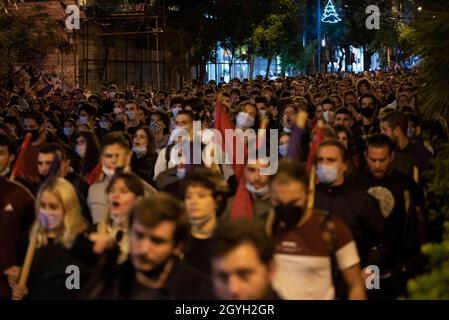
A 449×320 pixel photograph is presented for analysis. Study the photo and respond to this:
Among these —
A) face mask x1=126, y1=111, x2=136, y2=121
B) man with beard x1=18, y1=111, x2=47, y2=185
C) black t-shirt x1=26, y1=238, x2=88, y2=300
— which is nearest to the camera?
black t-shirt x1=26, y1=238, x2=88, y2=300

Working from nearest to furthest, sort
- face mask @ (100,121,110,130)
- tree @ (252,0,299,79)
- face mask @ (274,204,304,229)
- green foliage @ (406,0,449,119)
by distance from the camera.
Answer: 1. face mask @ (274,204,304,229)
2. green foliage @ (406,0,449,119)
3. face mask @ (100,121,110,130)
4. tree @ (252,0,299,79)

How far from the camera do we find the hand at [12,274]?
6348 millimetres

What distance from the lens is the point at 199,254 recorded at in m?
5.59

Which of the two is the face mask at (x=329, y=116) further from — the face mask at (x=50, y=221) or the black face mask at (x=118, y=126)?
the face mask at (x=50, y=221)

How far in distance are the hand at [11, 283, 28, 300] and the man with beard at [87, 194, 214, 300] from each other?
1396 mm

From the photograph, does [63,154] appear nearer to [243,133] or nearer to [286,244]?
[243,133]

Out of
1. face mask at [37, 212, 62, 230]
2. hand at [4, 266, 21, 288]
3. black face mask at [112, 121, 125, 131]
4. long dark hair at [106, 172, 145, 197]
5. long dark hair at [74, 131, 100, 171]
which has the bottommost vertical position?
hand at [4, 266, 21, 288]

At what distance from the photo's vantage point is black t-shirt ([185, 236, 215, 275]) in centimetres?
538

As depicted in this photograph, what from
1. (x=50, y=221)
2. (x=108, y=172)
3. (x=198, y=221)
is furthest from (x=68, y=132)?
(x=198, y=221)

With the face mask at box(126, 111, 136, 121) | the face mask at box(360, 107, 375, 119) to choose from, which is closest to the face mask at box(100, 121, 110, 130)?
the face mask at box(126, 111, 136, 121)

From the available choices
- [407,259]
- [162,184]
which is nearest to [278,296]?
[407,259]

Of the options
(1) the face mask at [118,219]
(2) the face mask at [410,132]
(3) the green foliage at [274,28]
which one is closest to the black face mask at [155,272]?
(1) the face mask at [118,219]

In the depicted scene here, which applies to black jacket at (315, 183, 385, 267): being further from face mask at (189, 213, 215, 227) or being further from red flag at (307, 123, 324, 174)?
face mask at (189, 213, 215, 227)
